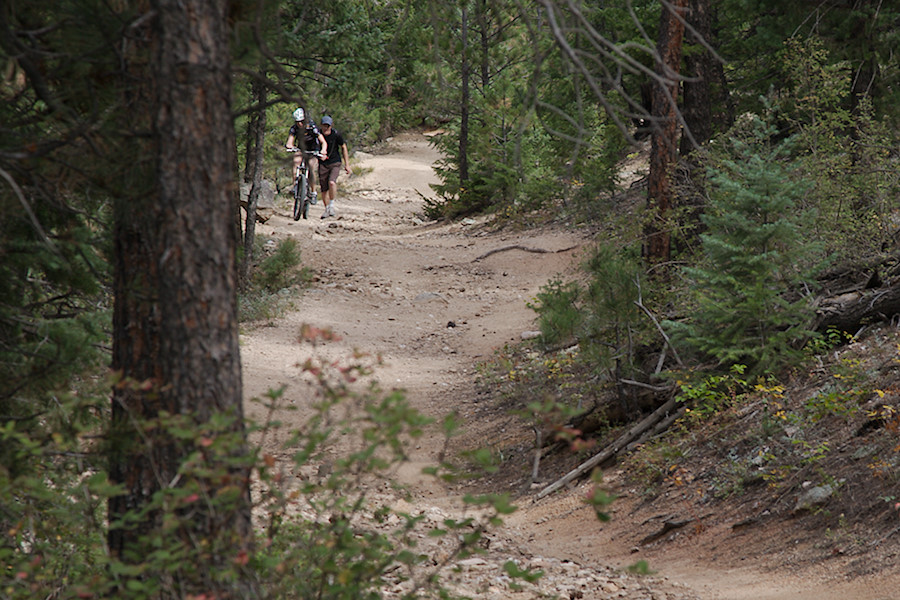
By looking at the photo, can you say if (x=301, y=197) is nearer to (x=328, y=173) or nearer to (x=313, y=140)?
(x=328, y=173)

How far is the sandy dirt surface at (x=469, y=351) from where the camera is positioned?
5305 millimetres

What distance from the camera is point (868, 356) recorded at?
707 cm

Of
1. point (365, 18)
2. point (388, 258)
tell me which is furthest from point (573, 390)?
point (388, 258)

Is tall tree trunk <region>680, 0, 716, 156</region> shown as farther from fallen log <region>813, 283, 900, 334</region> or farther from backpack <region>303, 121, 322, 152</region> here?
backpack <region>303, 121, 322, 152</region>

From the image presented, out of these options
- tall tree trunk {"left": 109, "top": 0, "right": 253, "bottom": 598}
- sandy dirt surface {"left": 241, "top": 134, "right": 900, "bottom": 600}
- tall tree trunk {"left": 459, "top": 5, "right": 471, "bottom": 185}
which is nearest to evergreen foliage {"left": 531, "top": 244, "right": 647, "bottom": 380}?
sandy dirt surface {"left": 241, "top": 134, "right": 900, "bottom": 600}

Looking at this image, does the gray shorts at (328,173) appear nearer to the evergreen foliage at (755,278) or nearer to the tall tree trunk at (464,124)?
the tall tree trunk at (464,124)

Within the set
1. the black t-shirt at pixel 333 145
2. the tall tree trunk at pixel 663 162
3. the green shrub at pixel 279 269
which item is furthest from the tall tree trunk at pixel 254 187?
the tall tree trunk at pixel 663 162

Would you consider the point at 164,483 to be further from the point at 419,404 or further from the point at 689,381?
the point at 419,404

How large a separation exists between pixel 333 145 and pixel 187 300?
15.1 metres

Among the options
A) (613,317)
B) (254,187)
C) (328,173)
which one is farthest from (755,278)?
(328,173)

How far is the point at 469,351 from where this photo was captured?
500 inches

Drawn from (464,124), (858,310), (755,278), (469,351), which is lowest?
(469,351)

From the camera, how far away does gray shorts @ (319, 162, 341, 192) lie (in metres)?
18.3

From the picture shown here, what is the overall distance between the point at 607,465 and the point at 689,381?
3.49ft
